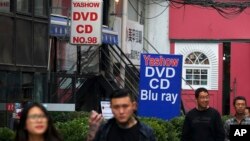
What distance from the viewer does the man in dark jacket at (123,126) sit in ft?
17.4

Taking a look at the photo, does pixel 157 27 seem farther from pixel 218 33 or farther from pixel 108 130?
pixel 108 130

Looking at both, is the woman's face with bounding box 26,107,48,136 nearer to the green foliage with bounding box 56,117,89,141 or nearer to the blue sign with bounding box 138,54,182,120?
the green foliage with bounding box 56,117,89,141

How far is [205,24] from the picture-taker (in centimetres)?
2673

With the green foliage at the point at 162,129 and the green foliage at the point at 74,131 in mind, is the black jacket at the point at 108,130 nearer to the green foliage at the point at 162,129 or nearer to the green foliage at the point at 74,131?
the green foliage at the point at 74,131

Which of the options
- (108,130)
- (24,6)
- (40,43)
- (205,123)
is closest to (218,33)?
(40,43)

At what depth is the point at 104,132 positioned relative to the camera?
5402mm

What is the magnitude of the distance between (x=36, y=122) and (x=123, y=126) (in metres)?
0.78

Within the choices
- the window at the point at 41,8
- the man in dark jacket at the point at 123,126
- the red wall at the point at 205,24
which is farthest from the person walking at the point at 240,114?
the red wall at the point at 205,24

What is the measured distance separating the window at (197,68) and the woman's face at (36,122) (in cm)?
2177

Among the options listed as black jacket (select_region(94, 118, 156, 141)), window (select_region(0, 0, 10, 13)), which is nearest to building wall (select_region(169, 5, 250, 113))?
window (select_region(0, 0, 10, 13))

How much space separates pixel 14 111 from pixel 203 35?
47.9 feet

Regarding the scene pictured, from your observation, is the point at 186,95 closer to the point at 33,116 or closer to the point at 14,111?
the point at 14,111

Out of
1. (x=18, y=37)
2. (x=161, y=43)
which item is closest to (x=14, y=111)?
(x=18, y=37)

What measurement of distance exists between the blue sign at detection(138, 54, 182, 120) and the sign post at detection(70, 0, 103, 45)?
9.51ft
